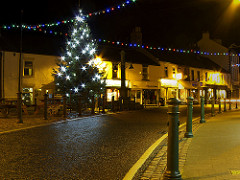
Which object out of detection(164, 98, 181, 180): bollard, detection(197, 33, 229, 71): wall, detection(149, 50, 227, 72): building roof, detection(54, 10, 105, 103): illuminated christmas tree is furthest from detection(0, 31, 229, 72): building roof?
detection(164, 98, 181, 180): bollard

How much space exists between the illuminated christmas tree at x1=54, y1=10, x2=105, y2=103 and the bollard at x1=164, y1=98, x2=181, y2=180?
16401 millimetres

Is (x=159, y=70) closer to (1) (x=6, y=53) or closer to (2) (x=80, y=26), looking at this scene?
(2) (x=80, y=26)

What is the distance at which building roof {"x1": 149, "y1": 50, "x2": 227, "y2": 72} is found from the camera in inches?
1494

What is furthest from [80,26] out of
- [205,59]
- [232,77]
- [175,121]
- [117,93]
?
[232,77]

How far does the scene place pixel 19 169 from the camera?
463cm

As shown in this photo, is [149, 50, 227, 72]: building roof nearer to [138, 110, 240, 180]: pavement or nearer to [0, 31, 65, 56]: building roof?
[0, 31, 65, 56]: building roof

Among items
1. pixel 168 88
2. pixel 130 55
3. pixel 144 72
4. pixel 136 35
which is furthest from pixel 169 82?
pixel 136 35

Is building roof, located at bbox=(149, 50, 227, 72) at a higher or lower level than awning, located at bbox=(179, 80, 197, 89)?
higher

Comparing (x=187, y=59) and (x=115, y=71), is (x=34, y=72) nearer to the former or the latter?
(x=115, y=71)

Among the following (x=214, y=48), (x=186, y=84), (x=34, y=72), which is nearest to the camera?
(x=34, y=72)

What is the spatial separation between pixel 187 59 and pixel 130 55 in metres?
13.7

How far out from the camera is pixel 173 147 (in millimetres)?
3945

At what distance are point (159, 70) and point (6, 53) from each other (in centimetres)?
1879

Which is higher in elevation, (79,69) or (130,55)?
(130,55)
